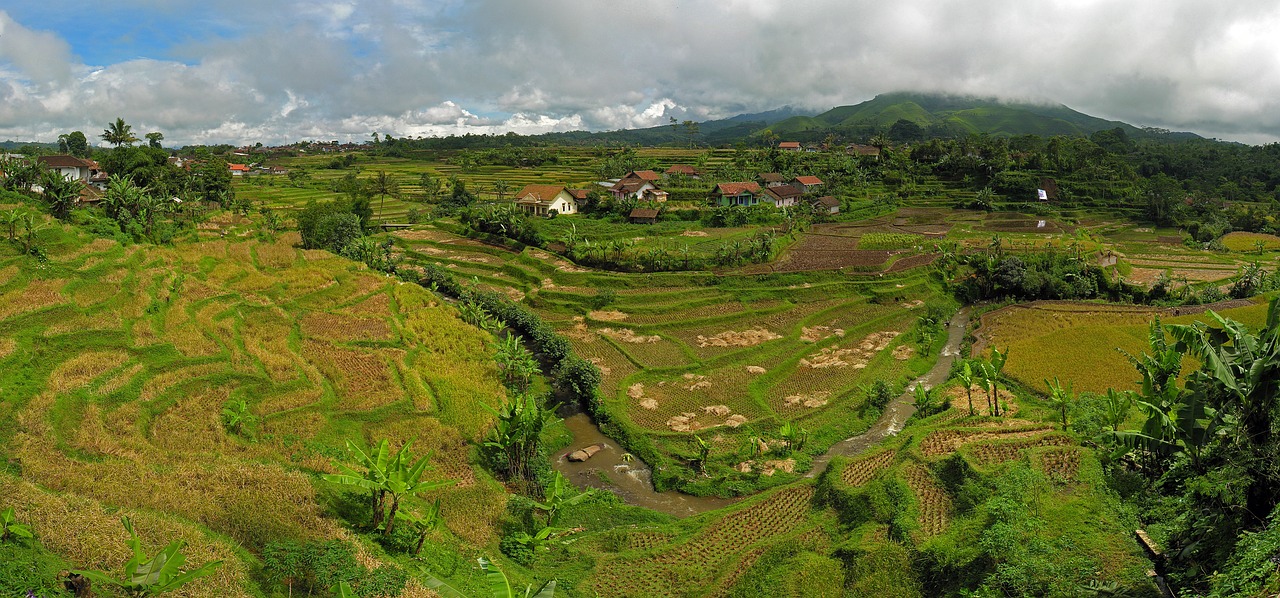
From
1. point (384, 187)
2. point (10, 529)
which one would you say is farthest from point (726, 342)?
point (384, 187)

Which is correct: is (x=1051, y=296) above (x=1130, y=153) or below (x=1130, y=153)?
below

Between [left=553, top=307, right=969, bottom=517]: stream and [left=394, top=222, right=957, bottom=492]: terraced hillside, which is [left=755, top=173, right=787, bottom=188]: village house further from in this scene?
[left=553, top=307, right=969, bottom=517]: stream

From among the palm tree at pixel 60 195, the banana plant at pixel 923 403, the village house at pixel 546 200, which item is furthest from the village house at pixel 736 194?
the palm tree at pixel 60 195

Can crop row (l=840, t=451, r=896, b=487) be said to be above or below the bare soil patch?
below

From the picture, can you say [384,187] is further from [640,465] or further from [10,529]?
Answer: [10,529]

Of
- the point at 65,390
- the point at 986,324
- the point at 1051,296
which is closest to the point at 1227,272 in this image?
the point at 1051,296

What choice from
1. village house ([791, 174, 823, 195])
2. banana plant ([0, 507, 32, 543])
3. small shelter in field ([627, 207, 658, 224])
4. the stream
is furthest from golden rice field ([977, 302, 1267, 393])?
village house ([791, 174, 823, 195])

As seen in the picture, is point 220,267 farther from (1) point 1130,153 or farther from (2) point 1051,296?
(1) point 1130,153
